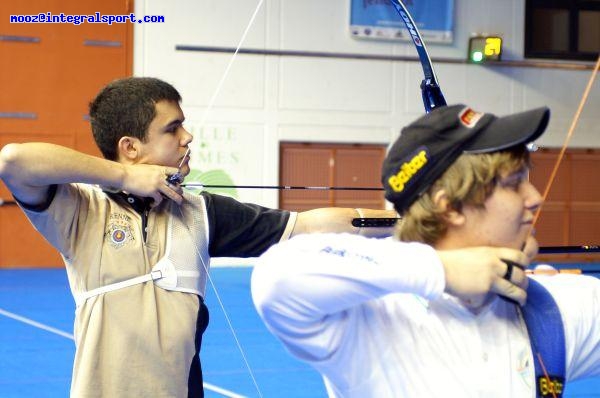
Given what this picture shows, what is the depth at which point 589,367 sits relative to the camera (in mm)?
1158

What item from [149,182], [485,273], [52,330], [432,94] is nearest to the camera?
[485,273]

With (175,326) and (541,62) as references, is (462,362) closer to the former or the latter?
(175,326)

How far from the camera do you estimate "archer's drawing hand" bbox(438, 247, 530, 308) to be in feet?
3.26

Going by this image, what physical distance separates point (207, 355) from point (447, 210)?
391 cm

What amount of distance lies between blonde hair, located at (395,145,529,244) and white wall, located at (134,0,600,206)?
8554mm

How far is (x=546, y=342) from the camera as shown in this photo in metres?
1.08

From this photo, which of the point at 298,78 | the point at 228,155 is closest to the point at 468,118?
the point at 228,155

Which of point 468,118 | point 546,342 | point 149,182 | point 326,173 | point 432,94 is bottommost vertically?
point 326,173

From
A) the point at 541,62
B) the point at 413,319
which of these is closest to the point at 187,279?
the point at 413,319

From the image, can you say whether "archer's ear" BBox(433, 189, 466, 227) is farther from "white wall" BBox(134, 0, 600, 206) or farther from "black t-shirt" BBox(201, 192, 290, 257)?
"white wall" BBox(134, 0, 600, 206)

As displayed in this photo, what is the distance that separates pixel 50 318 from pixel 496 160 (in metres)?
5.47

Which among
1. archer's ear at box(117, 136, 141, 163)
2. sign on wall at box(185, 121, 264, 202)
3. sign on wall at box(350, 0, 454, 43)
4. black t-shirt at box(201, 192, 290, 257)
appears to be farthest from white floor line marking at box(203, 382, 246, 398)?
sign on wall at box(350, 0, 454, 43)

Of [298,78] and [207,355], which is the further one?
[298,78]

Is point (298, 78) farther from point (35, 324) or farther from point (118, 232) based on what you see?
point (118, 232)
